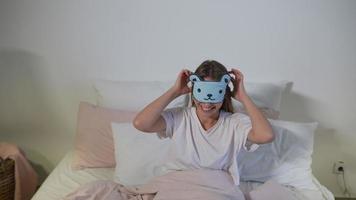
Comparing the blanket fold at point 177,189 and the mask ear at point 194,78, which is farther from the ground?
the mask ear at point 194,78

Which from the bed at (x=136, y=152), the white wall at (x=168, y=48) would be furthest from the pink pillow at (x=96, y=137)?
the white wall at (x=168, y=48)

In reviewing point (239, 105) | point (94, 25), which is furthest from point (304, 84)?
point (94, 25)

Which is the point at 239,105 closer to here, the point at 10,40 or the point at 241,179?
the point at 241,179

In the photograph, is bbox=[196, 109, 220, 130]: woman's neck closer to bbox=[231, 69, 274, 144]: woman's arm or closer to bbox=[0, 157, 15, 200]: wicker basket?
bbox=[231, 69, 274, 144]: woman's arm

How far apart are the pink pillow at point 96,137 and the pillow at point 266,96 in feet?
2.11

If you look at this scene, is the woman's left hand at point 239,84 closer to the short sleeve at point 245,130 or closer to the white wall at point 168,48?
the short sleeve at point 245,130

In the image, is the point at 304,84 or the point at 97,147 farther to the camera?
the point at 304,84

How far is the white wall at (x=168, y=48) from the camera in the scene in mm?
2023

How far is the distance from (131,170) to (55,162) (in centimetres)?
81

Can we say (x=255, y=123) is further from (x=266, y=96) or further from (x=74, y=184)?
(x=74, y=184)

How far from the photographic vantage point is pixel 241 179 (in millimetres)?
1780

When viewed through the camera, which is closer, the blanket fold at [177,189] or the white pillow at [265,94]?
the blanket fold at [177,189]

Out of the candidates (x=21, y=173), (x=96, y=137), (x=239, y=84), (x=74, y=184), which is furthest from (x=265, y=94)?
(x=21, y=173)

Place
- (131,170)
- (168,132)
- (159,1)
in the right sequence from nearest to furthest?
(168,132) → (131,170) → (159,1)
